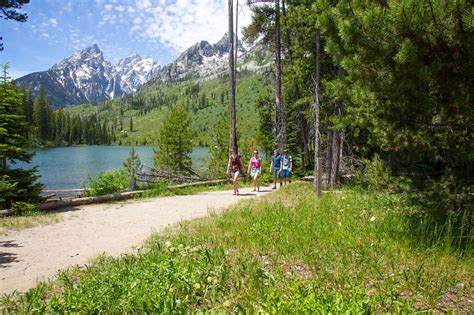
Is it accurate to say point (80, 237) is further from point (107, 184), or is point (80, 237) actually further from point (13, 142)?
point (107, 184)

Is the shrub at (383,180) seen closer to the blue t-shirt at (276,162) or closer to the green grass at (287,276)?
the green grass at (287,276)

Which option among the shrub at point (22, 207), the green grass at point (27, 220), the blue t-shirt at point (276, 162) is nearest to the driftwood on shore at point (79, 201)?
the shrub at point (22, 207)

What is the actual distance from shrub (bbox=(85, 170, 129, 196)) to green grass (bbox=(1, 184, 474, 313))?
31.2 feet

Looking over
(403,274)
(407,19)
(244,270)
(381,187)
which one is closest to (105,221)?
(244,270)

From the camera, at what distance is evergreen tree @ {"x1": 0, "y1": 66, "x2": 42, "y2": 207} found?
11.2 m

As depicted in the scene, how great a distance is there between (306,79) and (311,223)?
38.4ft

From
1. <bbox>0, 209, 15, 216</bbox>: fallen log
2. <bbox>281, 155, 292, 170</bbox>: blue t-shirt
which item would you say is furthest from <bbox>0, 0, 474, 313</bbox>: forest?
<bbox>281, 155, 292, 170</bbox>: blue t-shirt

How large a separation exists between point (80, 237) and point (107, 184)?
7.43 meters

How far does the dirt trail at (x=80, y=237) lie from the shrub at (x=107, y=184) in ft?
7.05

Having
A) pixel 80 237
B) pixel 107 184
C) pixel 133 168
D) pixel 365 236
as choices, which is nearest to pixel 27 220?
pixel 80 237

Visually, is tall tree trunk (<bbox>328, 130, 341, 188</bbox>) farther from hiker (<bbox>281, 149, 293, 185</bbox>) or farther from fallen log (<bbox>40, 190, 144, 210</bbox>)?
fallen log (<bbox>40, 190, 144, 210</bbox>)

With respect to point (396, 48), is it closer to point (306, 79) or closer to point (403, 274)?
point (403, 274)

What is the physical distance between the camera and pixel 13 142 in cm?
1142

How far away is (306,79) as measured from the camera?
16812 mm
